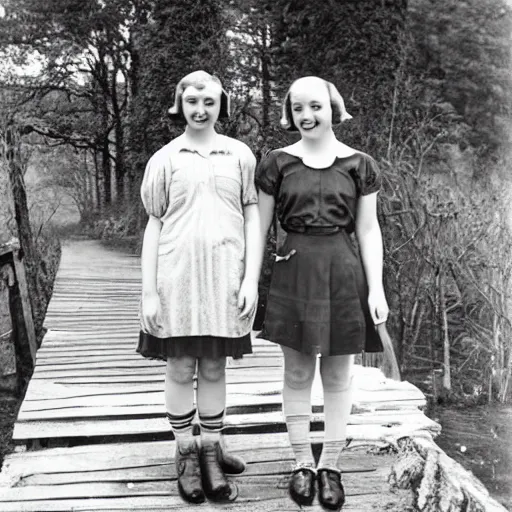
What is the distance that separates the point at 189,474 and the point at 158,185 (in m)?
1.12

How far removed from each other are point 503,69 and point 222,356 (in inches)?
498

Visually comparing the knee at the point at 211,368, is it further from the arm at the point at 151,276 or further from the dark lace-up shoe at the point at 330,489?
the dark lace-up shoe at the point at 330,489

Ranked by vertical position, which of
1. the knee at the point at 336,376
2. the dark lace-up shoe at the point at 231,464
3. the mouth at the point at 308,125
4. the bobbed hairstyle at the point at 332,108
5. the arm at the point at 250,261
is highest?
the bobbed hairstyle at the point at 332,108

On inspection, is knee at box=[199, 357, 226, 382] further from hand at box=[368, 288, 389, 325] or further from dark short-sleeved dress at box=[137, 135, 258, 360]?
hand at box=[368, 288, 389, 325]

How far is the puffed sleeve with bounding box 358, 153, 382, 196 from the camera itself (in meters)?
2.54

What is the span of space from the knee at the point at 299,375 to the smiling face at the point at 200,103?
0.97m

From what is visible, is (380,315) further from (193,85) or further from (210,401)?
(193,85)

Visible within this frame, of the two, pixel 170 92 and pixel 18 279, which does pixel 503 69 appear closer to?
pixel 170 92

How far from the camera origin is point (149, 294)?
8.29 feet

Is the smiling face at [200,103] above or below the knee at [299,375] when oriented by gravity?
above

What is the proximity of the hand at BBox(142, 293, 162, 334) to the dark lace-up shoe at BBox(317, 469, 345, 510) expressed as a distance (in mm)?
850

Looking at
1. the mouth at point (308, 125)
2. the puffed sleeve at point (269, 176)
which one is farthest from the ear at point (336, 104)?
the puffed sleeve at point (269, 176)

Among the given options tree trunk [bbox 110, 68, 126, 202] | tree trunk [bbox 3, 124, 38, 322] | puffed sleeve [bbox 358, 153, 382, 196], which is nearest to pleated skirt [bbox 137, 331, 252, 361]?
puffed sleeve [bbox 358, 153, 382, 196]

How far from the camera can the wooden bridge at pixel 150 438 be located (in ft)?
8.71
